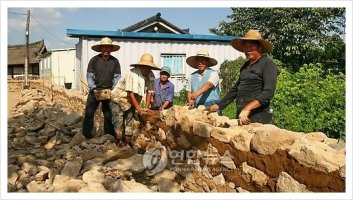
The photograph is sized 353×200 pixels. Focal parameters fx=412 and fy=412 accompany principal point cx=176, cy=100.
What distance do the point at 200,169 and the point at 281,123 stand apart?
2.38m

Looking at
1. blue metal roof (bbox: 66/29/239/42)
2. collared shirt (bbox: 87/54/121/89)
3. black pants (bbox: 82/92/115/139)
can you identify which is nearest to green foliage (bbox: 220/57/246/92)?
blue metal roof (bbox: 66/29/239/42)

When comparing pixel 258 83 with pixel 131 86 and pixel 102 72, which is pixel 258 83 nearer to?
pixel 131 86

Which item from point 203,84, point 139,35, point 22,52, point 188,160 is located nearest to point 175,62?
point 139,35

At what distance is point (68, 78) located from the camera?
25531 millimetres

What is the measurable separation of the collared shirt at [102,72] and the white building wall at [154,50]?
243 inches

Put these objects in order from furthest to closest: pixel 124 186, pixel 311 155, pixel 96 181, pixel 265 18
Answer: pixel 265 18
pixel 96 181
pixel 124 186
pixel 311 155

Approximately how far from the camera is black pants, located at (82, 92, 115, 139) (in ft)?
21.3

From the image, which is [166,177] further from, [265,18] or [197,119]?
[265,18]

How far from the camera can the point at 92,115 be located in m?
6.66

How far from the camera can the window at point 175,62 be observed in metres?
13.8

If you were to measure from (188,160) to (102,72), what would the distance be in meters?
2.30

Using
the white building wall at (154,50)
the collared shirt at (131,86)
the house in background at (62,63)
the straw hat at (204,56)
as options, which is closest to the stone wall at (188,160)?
the collared shirt at (131,86)

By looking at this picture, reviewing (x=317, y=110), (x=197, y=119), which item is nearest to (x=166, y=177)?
(x=197, y=119)

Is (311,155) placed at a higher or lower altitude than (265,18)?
lower
